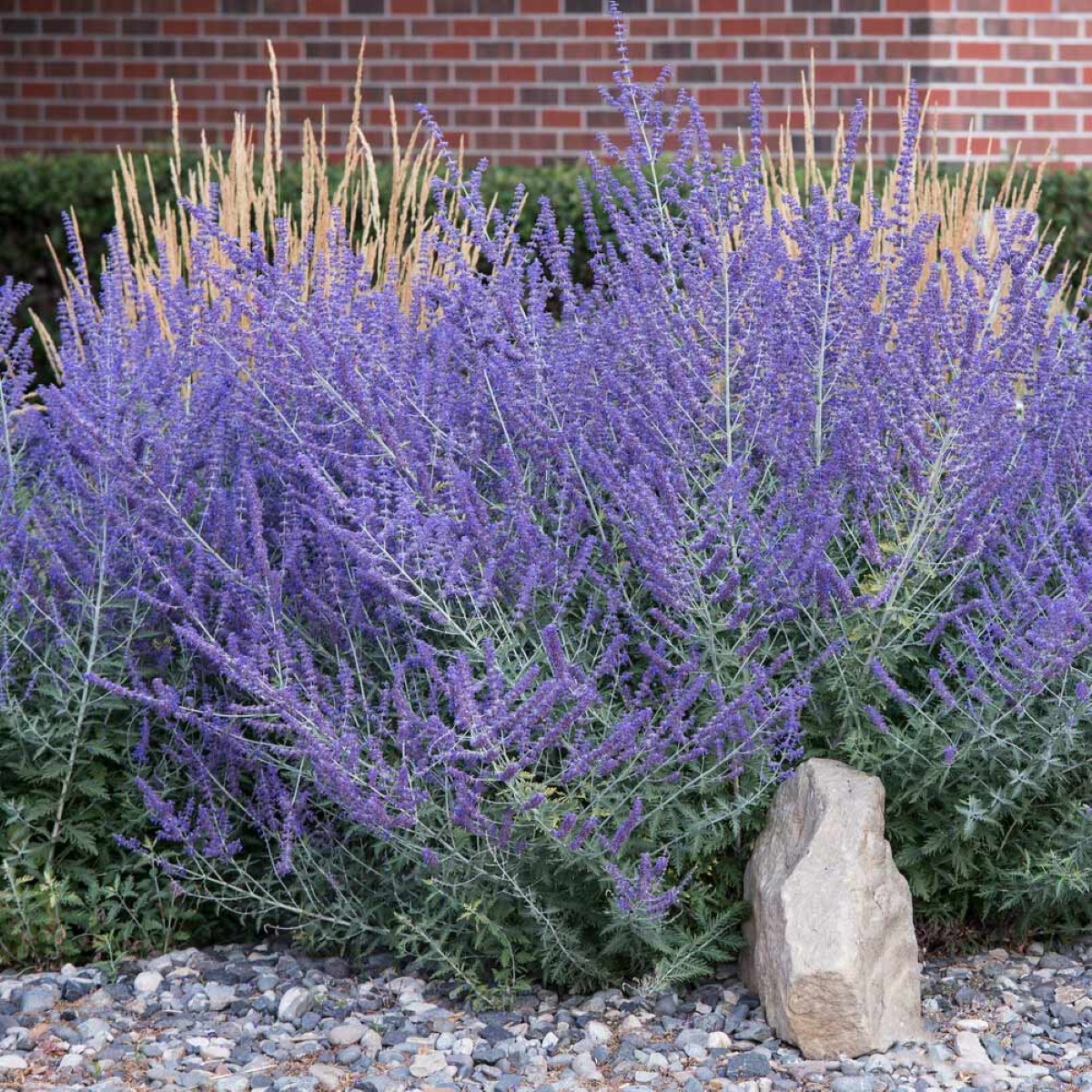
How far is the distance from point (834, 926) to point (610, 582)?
2.67 ft

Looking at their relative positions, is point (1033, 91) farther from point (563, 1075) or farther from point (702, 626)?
point (563, 1075)

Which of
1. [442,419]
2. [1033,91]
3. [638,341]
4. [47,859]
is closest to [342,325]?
[442,419]

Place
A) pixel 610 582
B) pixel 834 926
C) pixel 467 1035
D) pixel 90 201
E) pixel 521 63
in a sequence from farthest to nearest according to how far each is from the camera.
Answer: pixel 521 63, pixel 90 201, pixel 610 582, pixel 467 1035, pixel 834 926

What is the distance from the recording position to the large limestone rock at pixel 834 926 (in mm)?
2842

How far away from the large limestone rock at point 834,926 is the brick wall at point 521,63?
21.5 feet

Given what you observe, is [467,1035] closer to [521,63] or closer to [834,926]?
[834,926]

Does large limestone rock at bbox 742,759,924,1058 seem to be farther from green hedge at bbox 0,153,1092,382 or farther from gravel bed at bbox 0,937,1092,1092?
green hedge at bbox 0,153,1092,382

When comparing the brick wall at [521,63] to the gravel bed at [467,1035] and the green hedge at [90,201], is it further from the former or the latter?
the gravel bed at [467,1035]

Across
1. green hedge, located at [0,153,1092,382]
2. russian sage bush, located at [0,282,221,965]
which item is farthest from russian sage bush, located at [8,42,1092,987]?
green hedge, located at [0,153,1092,382]

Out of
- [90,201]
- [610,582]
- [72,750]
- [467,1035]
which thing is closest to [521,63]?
[90,201]

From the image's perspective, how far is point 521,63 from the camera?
371 inches

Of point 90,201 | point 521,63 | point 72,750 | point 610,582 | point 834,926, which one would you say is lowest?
point 834,926

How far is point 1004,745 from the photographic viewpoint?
299cm

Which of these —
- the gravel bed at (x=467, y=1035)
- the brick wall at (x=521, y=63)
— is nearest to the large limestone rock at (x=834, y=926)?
the gravel bed at (x=467, y=1035)
